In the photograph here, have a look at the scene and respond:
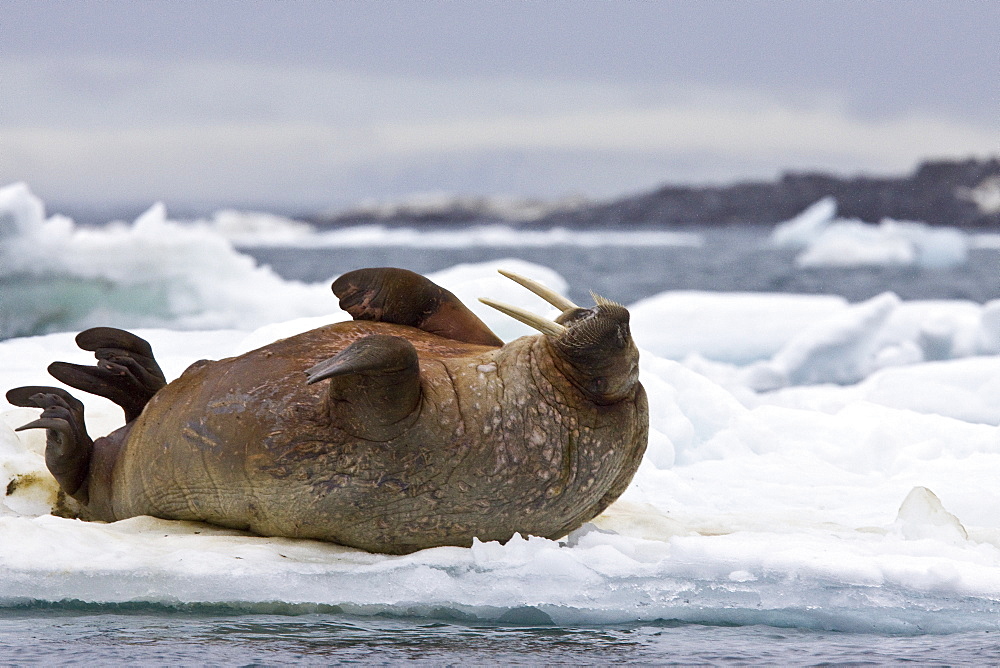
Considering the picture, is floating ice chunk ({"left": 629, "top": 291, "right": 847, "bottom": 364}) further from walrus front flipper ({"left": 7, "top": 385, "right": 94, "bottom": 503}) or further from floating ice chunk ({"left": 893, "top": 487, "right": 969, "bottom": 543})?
walrus front flipper ({"left": 7, "top": 385, "right": 94, "bottom": 503})

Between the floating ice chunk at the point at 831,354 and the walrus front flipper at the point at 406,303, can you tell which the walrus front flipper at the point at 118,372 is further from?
the floating ice chunk at the point at 831,354

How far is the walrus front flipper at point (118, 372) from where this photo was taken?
4656 mm

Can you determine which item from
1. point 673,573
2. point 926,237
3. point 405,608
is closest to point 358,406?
point 405,608

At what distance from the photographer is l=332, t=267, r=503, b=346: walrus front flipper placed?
459 cm

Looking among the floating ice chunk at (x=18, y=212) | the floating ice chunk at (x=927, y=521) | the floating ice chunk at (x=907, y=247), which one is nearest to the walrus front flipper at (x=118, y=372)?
the floating ice chunk at (x=927, y=521)

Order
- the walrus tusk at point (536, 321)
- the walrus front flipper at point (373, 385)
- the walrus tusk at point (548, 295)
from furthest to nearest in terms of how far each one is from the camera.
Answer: the walrus tusk at point (548, 295), the walrus tusk at point (536, 321), the walrus front flipper at point (373, 385)

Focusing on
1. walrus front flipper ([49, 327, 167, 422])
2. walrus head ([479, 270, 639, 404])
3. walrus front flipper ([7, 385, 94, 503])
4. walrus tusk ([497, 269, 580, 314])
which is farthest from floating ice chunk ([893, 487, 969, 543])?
walrus front flipper ([7, 385, 94, 503])

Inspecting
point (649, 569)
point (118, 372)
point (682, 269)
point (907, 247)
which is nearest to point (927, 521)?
point (649, 569)

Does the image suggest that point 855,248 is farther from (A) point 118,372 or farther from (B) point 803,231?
(A) point 118,372

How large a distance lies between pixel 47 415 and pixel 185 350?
2.91 m

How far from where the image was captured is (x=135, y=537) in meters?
4.01

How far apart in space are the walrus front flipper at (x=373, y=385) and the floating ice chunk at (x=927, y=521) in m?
2.06

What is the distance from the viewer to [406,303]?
4.64 meters

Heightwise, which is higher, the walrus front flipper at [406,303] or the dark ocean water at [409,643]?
the walrus front flipper at [406,303]
